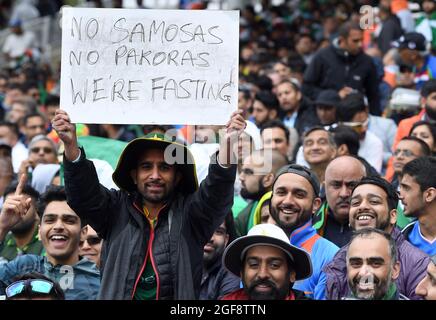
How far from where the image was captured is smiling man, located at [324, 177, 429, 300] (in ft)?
21.5

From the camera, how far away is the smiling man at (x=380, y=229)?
6551mm

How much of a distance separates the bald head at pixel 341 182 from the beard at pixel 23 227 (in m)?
2.24

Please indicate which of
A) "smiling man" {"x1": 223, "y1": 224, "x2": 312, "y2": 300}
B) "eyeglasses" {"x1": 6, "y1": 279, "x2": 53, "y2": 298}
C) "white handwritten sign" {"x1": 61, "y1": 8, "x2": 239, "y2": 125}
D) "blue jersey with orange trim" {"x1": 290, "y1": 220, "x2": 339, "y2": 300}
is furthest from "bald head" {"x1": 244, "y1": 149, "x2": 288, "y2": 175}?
"eyeglasses" {"x1": 6, "y1": 279, "x2": 53, "y2": 298}

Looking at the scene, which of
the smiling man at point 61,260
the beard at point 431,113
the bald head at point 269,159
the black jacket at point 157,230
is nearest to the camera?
the black jacket at point 157,230

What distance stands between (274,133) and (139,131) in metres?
1.98

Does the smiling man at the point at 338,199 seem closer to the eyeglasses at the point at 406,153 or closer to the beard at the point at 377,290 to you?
the eyeglasses at the point at 406,153

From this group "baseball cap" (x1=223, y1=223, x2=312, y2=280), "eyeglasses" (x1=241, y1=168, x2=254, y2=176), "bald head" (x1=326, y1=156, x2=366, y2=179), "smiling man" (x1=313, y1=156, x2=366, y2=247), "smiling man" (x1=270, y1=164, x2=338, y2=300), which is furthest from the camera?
"eyeglasses" (x1=241, y1=168, x2=254, y2=176)

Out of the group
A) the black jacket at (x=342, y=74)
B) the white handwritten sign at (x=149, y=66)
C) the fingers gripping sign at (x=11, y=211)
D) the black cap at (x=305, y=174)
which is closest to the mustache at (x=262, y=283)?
the white handwritten sign at (x=149, y=66)

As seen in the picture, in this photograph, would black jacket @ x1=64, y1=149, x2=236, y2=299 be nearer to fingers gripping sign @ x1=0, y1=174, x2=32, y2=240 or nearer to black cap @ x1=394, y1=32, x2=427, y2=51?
fingers gripping sign @ x1=0, y1=174, x2=32, y2=240

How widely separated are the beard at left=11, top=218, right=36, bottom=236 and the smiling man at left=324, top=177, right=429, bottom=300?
2619 millimetres

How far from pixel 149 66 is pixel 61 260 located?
62.7 inches

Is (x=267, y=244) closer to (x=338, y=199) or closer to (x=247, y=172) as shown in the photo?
(x=338, y=199)

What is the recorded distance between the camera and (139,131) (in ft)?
39.4

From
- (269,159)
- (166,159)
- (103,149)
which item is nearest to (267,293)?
(166,159)
